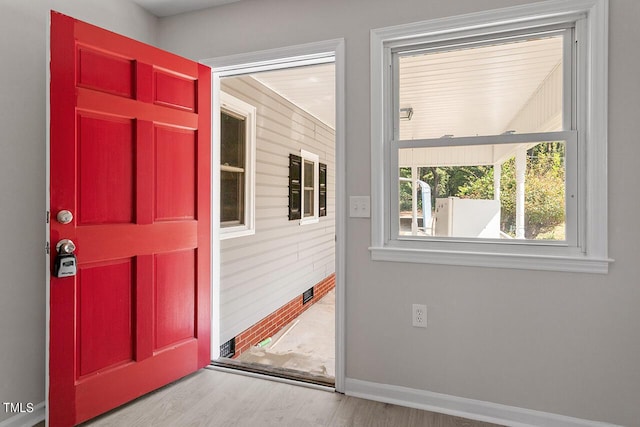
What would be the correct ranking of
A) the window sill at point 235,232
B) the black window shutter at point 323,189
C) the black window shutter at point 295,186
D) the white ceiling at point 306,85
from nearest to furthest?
the window sill at point 235,232 < the white ceiling at point 306,85 < the black window shutter at point 295,186 < the black window shutter at point 323,189

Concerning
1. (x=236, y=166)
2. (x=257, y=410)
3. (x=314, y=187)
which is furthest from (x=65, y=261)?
(x=314, y=187)

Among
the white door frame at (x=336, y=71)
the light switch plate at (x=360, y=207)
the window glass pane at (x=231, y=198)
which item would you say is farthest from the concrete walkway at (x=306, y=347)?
the window glass pane at (x=231, y=198)

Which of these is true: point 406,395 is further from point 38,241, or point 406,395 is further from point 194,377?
point 38,241

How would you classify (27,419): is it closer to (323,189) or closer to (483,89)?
(483,89)

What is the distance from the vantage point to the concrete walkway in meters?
3.10

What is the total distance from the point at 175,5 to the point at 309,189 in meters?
3.22

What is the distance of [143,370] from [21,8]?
213cm

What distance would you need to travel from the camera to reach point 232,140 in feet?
11.3

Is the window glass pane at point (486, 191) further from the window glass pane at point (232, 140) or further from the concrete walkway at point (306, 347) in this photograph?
the window glass pane at point (232, 140)

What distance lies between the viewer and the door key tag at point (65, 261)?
1.85 metres

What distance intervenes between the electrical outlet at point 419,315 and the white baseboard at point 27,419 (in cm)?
218

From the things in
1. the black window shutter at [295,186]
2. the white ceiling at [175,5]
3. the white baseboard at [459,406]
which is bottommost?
the white baseboard at [459,406]

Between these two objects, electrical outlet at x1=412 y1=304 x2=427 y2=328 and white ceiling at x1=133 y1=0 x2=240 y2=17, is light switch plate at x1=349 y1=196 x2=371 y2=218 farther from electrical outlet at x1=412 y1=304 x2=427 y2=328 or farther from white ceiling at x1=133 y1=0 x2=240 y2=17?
white ceiling at x1=133 y1=0 x2=240 y2=17

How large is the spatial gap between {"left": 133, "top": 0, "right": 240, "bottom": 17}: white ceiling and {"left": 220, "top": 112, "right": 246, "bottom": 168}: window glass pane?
85cm
